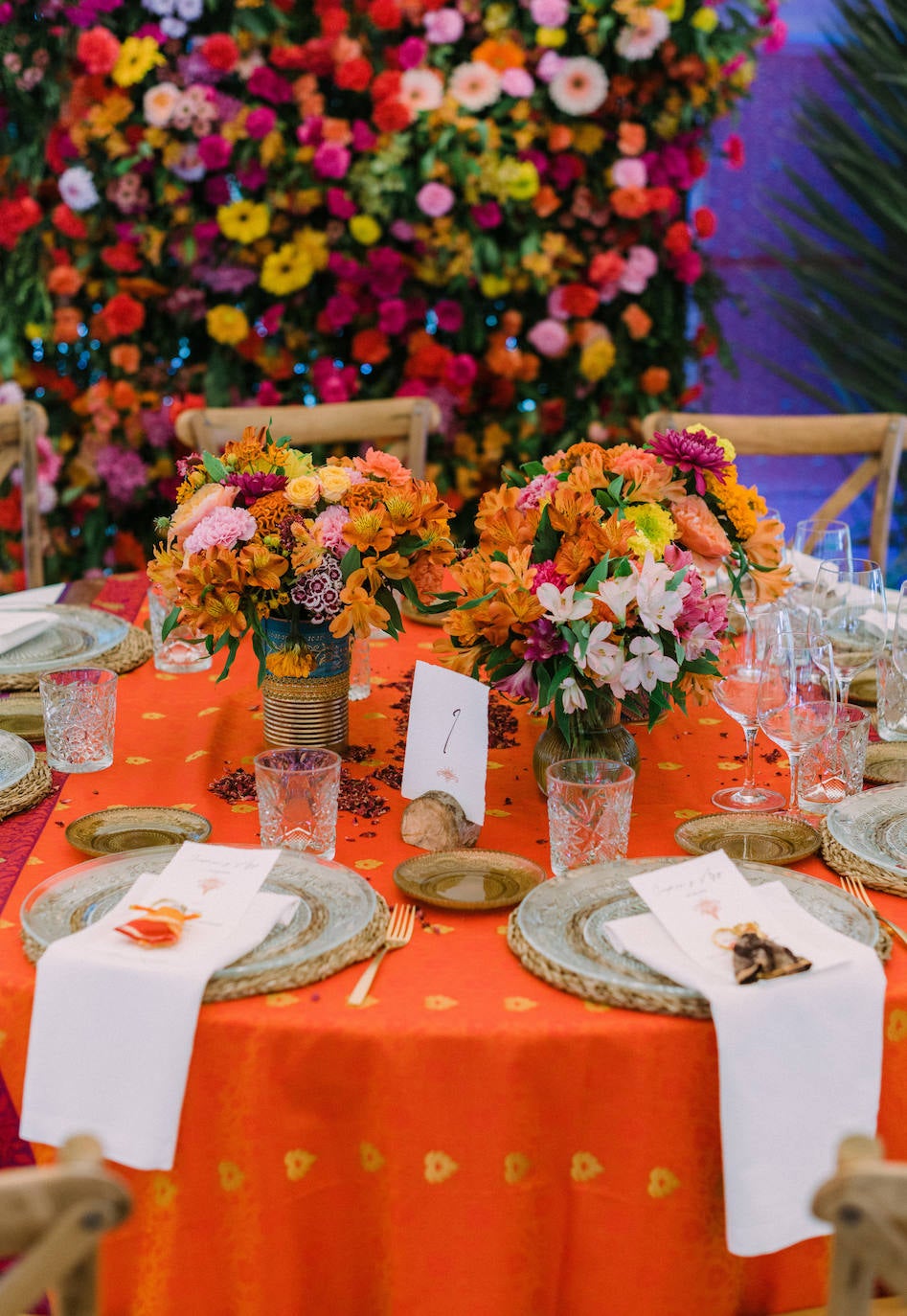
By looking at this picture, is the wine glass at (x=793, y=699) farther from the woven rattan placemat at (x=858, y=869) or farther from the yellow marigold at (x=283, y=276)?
the yellow marigold at (x=283, y=276)

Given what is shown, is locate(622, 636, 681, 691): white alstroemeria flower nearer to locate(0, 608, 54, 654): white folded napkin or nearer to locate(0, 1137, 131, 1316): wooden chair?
locate(0, 1137, 131, 1316): wooden chair

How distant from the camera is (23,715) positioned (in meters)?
1.86

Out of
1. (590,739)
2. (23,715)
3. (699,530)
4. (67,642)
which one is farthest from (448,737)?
(67,642)

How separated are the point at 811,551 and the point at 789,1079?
1542 millimetres

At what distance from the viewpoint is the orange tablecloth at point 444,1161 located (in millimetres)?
1105

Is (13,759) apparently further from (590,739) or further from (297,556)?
(590,739)

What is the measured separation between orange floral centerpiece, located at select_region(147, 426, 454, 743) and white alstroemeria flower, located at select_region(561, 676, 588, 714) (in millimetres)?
239

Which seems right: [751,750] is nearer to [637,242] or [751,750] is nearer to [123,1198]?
[123,1198]

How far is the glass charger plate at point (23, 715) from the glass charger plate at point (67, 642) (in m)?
0.07

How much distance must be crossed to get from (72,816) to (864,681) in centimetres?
115

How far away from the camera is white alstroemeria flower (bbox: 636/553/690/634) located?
4.60 ft

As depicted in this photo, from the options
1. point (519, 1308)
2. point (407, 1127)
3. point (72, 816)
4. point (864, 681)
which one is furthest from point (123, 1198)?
point (864, 681)

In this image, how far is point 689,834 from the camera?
1.49 metres

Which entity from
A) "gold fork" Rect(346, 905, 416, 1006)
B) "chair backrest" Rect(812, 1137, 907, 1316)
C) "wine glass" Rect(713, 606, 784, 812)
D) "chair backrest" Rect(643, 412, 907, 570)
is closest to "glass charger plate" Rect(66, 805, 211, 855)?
"gold fork" Rect(346, 905, 416, 1006)
